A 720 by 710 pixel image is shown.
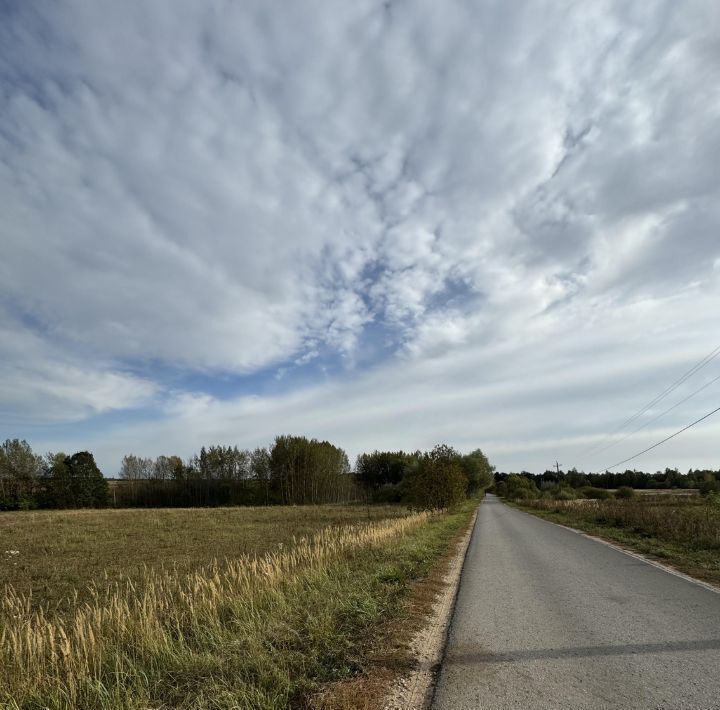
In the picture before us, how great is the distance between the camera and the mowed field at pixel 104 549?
1440cm

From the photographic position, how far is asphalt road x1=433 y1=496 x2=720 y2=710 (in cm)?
429

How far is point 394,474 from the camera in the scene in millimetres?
104000

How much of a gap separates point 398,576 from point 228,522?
29.9 metres

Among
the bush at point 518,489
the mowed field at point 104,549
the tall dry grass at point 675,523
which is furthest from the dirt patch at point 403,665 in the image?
the bush at point 518,489

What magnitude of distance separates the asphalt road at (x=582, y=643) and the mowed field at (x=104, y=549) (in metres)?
7.25

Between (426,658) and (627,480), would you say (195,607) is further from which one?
(627,480)

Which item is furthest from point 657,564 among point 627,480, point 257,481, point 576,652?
point 627,480

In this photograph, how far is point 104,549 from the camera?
874 inches

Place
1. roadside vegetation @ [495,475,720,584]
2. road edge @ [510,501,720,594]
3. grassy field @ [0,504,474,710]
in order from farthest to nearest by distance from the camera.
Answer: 1. roadside vegetation @ [495,475,720,584]
2. road edge @ [510,501,720,594]
3. grassy field @ [0,504,474,710]

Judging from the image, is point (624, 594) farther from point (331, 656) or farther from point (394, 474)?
point (394, 474)

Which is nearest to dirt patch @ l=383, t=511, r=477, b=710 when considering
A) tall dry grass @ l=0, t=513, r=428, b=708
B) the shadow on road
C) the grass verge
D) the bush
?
the shadow on road

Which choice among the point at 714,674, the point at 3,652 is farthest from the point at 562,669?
the point at 3,652

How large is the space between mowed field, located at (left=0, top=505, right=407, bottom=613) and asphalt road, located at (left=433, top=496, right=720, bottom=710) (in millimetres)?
7252

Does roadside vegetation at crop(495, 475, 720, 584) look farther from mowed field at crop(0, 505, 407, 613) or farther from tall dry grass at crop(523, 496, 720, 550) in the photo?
mowed field at crop(0, 505, 407, 613)
